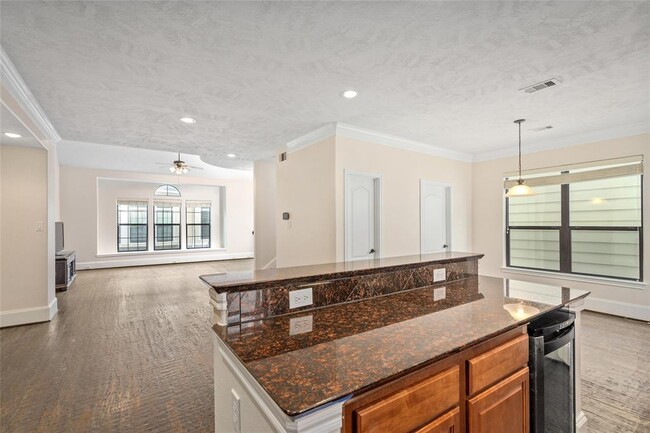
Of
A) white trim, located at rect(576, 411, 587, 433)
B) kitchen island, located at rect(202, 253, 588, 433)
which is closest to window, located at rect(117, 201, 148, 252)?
kitchen island, located at rect(202, 253, 588, 433)

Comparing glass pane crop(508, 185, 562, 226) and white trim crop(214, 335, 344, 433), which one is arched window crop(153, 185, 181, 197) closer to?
glass pane crop(508, 185, 562, 226)

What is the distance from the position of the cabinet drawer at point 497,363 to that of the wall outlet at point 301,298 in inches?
32.1

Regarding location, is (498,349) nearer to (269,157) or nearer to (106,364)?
(106,364)

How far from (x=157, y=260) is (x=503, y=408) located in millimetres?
10403

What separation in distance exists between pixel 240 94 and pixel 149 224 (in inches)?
332

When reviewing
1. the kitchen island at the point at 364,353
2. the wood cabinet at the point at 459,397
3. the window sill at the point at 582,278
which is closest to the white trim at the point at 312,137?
the kitchen island at the point at 364,353

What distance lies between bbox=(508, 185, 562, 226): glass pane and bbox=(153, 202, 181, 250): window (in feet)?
31.7

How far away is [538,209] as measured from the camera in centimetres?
542

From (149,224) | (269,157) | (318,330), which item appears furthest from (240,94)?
(149,224)

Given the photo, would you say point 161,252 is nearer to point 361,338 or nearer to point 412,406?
point 361,338

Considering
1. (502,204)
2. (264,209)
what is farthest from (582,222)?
(264,209)

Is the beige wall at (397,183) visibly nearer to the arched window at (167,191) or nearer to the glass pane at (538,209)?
the glass pane at (538,209)

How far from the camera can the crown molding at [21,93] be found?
8.21ft

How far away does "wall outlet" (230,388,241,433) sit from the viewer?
4.04 feet
